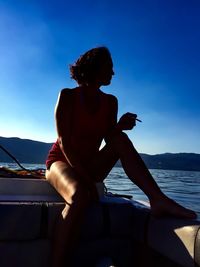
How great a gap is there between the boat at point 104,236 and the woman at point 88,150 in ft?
0.47

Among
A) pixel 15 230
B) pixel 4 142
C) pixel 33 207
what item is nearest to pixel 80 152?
pixel 33 207

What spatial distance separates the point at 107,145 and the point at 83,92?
614 mm

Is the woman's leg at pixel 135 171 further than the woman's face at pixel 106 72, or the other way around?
the woman's face at pixel 106 72

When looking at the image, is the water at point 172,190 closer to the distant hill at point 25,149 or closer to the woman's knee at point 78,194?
the woman's knee at point 78,194

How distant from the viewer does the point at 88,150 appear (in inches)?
121

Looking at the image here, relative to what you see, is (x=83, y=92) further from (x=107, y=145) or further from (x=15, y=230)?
(x=15, y=230)

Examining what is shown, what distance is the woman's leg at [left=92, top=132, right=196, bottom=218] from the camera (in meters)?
2.50

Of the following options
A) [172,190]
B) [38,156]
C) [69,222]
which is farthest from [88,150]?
[38,156]

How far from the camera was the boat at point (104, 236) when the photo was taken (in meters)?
2.28

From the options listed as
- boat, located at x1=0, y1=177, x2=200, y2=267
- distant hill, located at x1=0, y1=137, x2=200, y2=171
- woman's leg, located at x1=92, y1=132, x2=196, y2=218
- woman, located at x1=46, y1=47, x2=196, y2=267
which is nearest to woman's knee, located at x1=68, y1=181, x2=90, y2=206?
woman, located at x1=46, y1=47, x2=196, y2=267

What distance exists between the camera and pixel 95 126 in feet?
10.1

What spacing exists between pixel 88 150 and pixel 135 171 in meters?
0.58

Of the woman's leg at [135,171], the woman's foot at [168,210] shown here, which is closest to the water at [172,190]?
the woman's leg at [135,171]

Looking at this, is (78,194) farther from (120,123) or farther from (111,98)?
(111,98)
